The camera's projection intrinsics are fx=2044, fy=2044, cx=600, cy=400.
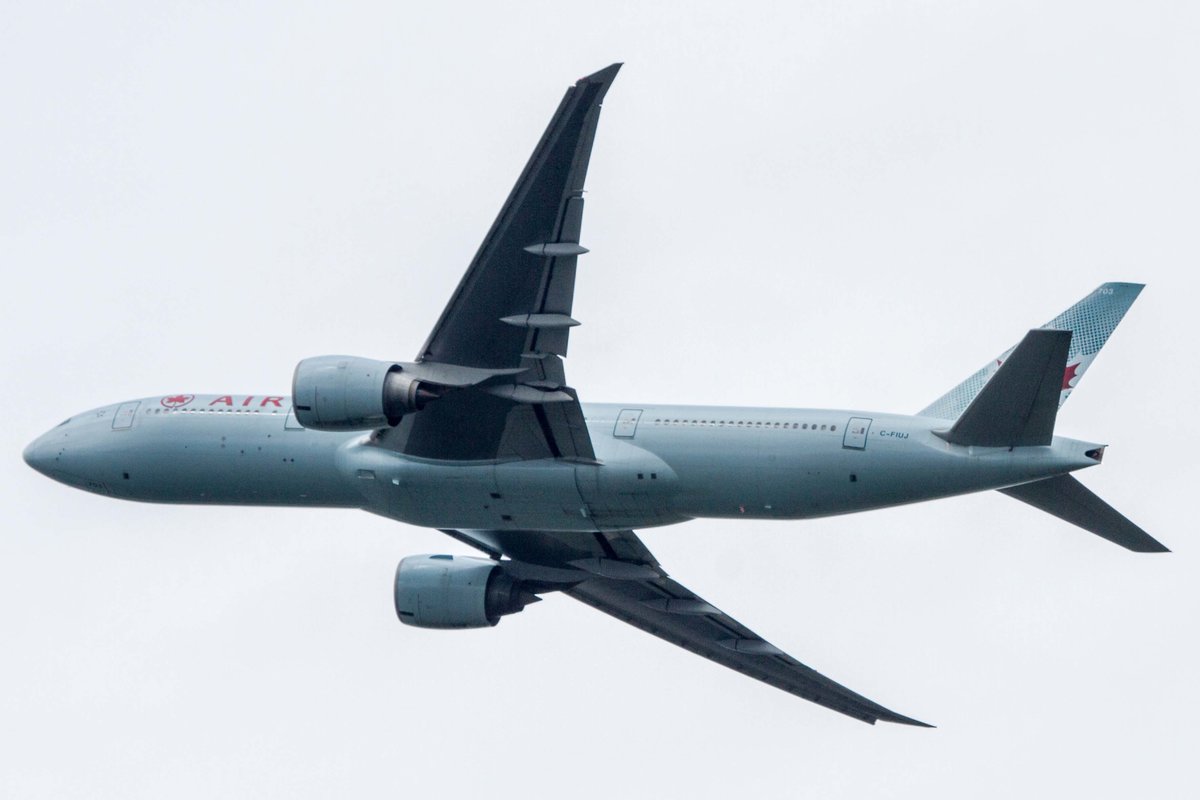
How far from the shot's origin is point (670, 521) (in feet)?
156

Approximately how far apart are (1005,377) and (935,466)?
3060 mm

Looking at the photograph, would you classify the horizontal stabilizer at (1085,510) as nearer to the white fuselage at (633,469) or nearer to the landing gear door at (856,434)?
the white fuselage at (633,469)

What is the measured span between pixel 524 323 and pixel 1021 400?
10547 mm

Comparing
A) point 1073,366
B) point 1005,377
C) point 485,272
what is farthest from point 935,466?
point 485,272

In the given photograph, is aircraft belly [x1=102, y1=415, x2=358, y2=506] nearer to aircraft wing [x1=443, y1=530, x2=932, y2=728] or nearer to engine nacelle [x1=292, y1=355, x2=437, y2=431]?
aircraft wing [x1=443, y1=530, x2=932, y2=728]

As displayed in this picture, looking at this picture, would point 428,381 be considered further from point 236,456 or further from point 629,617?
point 629,617

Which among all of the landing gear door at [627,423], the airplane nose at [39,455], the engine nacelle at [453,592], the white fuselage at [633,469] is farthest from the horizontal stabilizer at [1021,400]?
the airplane nose at [39,455]

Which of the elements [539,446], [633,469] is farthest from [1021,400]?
[539,446]

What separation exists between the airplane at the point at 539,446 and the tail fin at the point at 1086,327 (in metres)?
0.06

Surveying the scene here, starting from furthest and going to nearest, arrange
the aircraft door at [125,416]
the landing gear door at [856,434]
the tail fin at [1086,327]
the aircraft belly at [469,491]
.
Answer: the aircraft door at [125,416], the tail fin at [1086,327], the aircraft belly at [469,491], the landing gear door at [856,434]

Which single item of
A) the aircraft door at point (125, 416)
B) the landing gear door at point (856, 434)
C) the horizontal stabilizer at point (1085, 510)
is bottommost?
the aircraft door at point (125, 416)

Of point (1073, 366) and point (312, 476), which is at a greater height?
point (1073, 366)

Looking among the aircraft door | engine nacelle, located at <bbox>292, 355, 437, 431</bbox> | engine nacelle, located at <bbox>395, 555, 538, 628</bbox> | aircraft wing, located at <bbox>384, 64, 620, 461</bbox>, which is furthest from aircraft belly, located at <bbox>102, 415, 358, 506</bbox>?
engine nacelle, located at <bbox>292, 355, 437, 431</bbox>

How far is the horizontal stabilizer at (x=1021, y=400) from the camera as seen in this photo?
136ft
